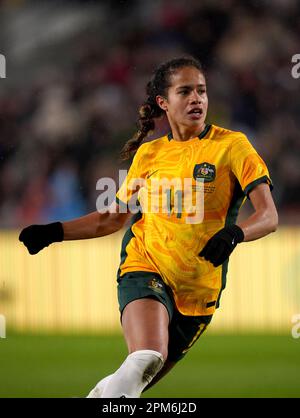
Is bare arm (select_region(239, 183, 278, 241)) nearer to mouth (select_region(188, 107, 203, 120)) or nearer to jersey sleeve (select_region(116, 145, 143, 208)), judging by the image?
mouth (select_region(188, 107, 203, 120))

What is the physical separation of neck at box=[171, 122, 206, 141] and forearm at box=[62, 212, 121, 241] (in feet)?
2.04

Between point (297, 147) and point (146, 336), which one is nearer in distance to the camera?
point (146, 336)

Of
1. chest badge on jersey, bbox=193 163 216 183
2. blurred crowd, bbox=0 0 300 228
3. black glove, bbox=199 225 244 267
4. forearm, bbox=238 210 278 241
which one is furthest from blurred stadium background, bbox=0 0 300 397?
black glove, bbox=199 225 244 267

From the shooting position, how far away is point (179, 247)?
16.5 feet

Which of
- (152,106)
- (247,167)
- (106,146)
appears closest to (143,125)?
(152,106)

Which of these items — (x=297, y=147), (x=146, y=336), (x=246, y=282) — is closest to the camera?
(x=146, y=336)

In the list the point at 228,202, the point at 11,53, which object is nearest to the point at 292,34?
the point at 11,53

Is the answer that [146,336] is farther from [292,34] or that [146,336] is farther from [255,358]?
[292,34]

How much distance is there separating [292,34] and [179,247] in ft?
29.2

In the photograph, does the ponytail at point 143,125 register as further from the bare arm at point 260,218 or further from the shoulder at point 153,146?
the bare arm at point 260,218

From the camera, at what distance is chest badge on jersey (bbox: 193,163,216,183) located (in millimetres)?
4973

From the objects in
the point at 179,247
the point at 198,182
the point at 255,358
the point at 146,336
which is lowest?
the point at 255,358

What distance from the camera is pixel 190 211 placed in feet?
16.4

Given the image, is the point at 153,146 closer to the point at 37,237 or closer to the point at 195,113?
the point at 195,113
